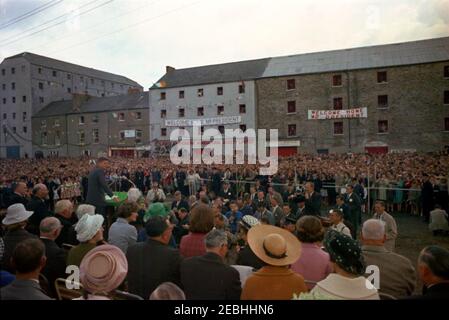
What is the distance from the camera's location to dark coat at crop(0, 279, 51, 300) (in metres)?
2.79

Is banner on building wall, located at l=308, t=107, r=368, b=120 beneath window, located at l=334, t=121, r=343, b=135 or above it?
above

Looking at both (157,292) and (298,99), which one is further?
(298,99)

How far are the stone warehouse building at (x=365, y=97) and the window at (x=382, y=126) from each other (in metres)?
0.09

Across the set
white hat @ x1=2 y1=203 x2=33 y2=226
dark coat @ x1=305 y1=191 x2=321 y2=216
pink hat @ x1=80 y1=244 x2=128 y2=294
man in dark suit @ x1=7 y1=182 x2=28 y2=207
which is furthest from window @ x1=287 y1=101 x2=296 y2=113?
pink hat @ x1=80 y1=244 x2=128 y2=294

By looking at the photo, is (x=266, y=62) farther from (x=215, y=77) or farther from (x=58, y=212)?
(x=58, y=212)

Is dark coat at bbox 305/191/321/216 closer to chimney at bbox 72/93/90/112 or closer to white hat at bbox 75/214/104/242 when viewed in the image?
white hat at bbox 75/214/104/242

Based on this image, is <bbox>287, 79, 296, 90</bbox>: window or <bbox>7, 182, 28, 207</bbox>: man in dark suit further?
<bbox>287, 79, 296, 90</bbox>: window

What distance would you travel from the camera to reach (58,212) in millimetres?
5785

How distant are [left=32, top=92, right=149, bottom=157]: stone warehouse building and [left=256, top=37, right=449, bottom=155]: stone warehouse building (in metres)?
16.9

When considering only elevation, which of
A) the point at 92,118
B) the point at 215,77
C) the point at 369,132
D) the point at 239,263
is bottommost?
the point at 239,263

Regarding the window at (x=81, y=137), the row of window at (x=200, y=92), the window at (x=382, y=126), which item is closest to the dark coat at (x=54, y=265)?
the window at (x=382, y=126)

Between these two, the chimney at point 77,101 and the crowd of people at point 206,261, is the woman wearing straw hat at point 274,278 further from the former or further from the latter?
the chimney at point 77,101

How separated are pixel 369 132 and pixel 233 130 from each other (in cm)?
1358
